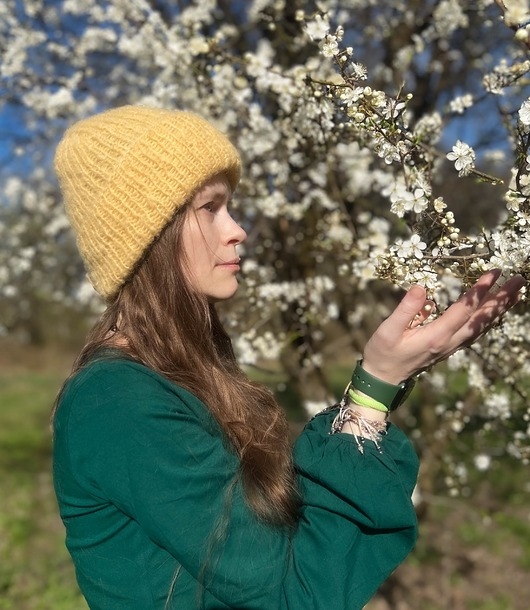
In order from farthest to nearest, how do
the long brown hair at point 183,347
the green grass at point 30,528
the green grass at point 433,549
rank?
1. the green grass at point 30,528
2. the green grass at point 433,549
3. the long brown hair at point 183,347

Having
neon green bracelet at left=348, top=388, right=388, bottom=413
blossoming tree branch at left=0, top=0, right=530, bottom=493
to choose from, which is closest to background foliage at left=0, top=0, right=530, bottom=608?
blossoming tree branch at left=0, top=0, right=530, bottom=493

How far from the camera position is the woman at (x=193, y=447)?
1.20 metres

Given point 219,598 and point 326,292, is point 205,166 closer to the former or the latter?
point 219,598

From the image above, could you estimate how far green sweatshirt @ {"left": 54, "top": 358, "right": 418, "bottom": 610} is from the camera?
1.19m

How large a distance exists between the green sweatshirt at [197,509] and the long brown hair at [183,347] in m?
0.07

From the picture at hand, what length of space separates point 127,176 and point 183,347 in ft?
1.31

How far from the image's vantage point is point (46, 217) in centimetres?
552

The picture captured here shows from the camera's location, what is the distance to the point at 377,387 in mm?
1281

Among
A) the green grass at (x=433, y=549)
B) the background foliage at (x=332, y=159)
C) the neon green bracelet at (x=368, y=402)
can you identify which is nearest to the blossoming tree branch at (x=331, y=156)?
the background foliage at (x=332, y=159)

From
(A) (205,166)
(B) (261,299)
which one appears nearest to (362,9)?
(B) (261,299)

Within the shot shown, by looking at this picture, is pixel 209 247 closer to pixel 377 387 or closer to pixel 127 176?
pixel 127 176

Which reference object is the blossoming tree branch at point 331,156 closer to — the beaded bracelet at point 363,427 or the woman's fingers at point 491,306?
the woman's fingers at point 491,306

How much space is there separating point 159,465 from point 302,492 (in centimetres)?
31

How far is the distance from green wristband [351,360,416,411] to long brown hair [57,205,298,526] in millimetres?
242
